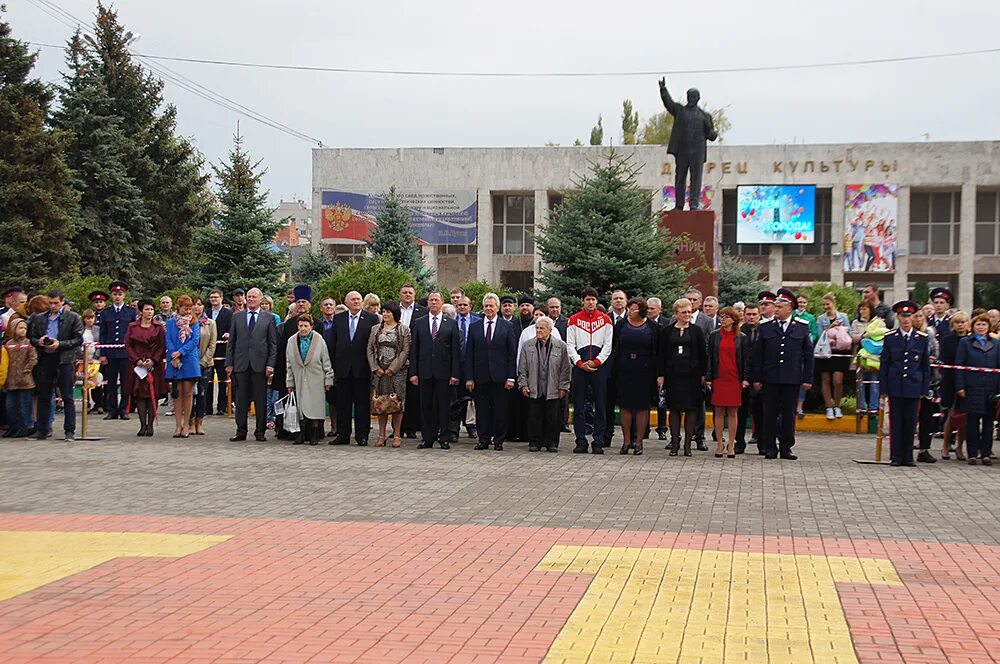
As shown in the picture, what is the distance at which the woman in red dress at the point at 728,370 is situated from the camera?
48.8 feet

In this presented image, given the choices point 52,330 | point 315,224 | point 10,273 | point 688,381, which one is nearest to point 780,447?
point 688,381

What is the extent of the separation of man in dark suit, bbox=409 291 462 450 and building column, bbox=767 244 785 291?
1736 inches

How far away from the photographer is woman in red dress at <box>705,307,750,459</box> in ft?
48.8

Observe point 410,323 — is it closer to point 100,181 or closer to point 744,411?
point 744,411

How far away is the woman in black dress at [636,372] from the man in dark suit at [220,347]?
7429 millimetres

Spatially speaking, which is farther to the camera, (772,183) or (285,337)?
(772,183)

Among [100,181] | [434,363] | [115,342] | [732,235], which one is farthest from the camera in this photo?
[732,235]

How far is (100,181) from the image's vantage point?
4669cm

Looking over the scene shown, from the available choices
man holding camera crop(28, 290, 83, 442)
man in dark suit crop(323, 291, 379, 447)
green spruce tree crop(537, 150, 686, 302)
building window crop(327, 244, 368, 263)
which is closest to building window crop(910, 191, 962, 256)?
building window crop(327, 244, 368, 263)

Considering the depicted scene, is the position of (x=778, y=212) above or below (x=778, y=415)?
above

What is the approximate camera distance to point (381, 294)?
2172cm

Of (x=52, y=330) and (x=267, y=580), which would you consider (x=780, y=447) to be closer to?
(x=267, y=580)

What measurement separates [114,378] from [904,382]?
12523mm

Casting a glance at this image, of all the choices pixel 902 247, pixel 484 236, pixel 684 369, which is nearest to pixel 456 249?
pixel 484 236
